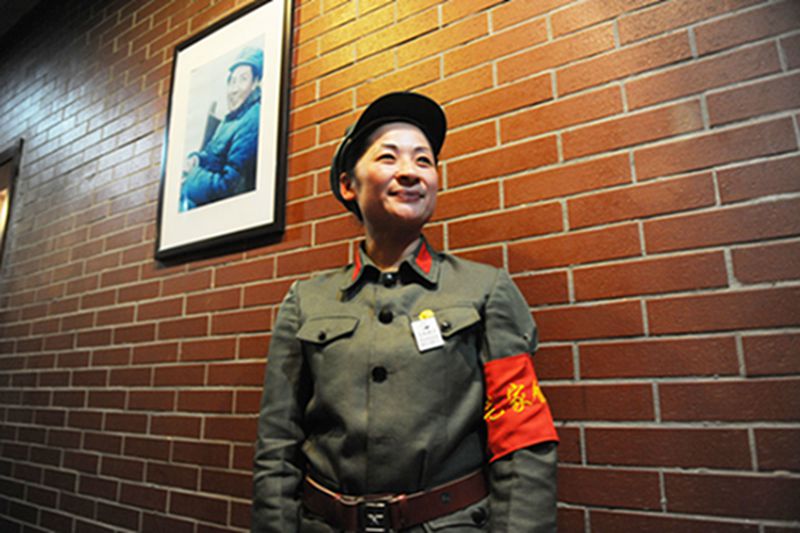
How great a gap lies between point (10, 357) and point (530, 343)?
10.4 feet

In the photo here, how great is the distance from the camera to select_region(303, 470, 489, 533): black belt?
1.05 meters

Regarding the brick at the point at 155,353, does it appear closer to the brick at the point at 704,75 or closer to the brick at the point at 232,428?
the brick at the point at 232,428

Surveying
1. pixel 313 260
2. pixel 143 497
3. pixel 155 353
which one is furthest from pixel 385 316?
pixel 143 497

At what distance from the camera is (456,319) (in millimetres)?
1130

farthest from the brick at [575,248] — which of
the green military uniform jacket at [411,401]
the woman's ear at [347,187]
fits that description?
the woman's ear at [347,187]

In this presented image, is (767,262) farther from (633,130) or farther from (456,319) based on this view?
(456,319)

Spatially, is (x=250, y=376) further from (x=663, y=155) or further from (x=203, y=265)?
(x=663, y=155)

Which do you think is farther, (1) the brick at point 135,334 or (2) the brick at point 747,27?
(1) the brick at point 135,334

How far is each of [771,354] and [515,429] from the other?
1.83 ft

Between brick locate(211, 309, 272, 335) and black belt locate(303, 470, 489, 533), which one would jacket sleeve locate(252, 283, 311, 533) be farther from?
brick locate(211, 309, 272, 335)

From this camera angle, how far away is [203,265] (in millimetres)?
2182

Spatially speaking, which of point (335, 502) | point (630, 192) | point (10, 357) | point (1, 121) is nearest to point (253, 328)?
point (335, 502)

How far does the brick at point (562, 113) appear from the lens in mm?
1372

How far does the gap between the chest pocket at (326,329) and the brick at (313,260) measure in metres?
0.53
